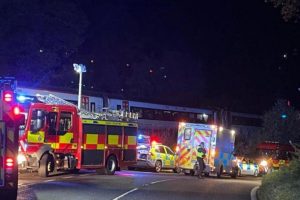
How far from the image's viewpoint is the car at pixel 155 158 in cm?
2931

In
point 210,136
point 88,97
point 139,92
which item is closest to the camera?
point 210,136

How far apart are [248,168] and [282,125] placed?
15.2 m

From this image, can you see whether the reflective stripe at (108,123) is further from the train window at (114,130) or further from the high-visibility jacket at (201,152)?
the high-visibility jacket at (201,152)

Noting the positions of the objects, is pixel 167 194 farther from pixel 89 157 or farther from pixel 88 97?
pixel 88 97

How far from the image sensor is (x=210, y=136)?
88.0ft

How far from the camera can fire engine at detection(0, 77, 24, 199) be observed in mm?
9062

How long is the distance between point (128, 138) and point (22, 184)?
28.6ft

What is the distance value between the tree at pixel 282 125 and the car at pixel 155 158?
20658 mm

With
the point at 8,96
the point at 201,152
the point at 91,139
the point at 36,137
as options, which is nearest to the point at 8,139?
the point at 8,96

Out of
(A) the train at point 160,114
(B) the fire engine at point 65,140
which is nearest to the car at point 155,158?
(B) the fire engine at point 65,140

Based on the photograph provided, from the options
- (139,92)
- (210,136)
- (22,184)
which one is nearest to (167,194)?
(22,184)

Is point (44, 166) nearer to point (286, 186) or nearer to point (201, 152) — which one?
point (201, 152)

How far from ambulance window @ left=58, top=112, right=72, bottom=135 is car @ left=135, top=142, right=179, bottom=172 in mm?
8632

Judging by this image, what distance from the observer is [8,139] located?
360 inches
